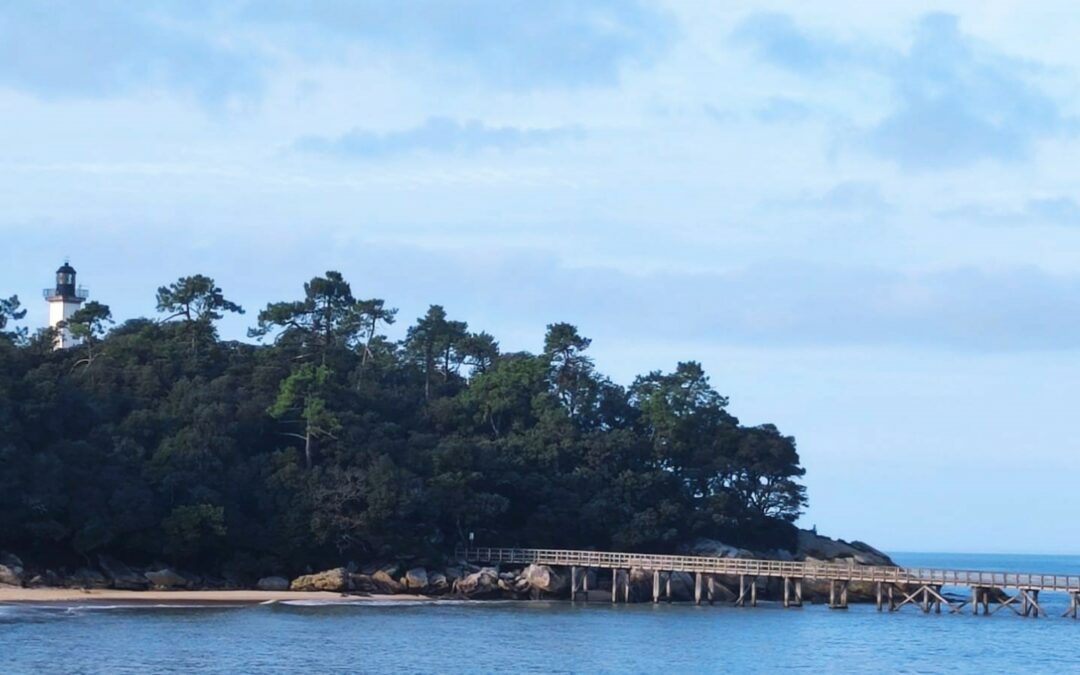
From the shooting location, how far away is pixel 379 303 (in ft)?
292

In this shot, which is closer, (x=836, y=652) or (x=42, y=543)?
(x=836, y=652)

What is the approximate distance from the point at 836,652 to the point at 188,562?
99.7ft

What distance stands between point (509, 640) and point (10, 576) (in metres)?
22.3

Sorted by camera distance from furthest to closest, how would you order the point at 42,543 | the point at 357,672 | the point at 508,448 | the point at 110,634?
the point at 508,448, the point at 42,543, the point at 110,634, the point at 357,672

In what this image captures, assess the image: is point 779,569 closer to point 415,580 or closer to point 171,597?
point 415,580

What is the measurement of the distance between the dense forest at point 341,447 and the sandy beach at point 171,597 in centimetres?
232

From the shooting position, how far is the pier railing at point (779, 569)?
61125 mm

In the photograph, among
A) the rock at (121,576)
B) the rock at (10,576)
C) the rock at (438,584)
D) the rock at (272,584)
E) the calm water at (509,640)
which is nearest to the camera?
the calm water at (509,640)

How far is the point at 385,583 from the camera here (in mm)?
66312

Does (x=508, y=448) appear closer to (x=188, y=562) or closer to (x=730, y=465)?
(x=730, y=465)

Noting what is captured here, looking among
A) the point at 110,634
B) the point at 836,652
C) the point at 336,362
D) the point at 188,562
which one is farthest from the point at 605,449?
the point at 110,634

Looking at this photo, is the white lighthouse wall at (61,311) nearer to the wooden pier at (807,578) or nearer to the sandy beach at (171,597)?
the sandy beach at (171,597)

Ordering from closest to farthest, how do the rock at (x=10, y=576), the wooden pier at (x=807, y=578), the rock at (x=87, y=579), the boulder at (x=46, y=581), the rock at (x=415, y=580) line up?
the rock at (x=10, y=576), the boulder at (x=46, y=581), the rock at (x=87, y=579), the wooden pier at (x=807, y=578), the rock at (x=415, y=580)

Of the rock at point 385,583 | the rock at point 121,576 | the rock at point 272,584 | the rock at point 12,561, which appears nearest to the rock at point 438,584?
the rock at point 385,583
